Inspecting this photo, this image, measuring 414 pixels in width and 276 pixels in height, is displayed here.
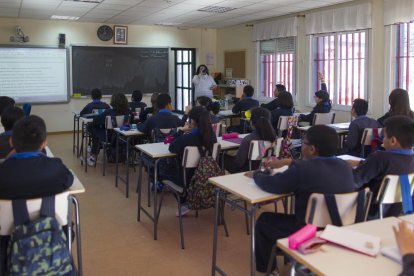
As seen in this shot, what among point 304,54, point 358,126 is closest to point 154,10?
point 304,54

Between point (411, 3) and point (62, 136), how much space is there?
7.16 metres

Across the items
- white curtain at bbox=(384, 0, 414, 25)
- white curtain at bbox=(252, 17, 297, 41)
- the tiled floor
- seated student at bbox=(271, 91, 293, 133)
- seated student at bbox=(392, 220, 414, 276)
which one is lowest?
the tiled floor

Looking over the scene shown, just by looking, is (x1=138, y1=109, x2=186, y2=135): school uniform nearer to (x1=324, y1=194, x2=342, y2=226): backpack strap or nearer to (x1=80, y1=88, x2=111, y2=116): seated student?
(x1=80, y1=88, x2=111, y2=116): seated student

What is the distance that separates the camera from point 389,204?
2.52 meters

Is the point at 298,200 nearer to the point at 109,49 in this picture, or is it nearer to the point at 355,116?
the point at 355,116

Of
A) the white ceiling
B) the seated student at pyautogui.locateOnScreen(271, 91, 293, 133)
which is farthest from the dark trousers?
the white ceiling

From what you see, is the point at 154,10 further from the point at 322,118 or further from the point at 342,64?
the point at 322,118

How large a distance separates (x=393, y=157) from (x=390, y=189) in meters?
0.26

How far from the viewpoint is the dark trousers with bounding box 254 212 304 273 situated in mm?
2537

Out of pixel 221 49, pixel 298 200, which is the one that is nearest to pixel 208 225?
pixel 298 200

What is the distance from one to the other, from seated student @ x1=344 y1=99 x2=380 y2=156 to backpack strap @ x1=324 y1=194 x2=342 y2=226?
2.71 meters

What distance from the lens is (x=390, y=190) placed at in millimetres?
2383

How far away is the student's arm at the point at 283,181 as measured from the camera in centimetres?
229

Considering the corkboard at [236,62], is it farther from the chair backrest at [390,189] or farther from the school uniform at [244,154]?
the chair backrest at [390,189]
